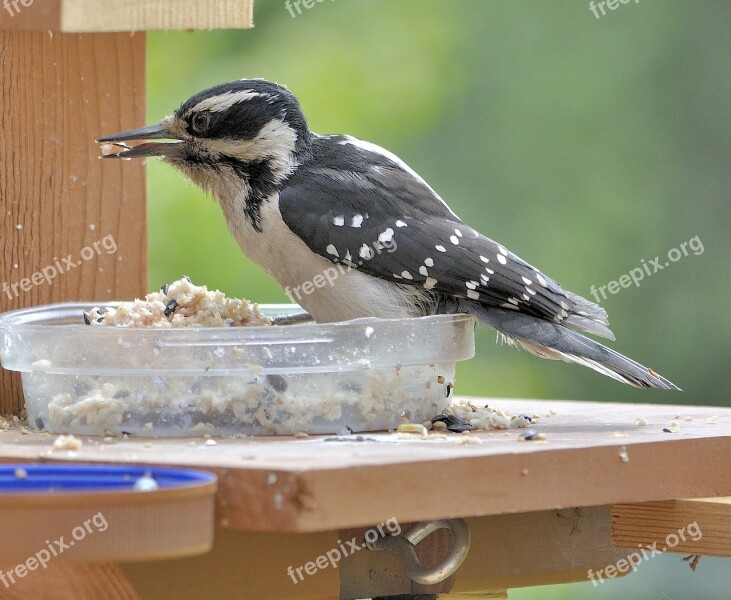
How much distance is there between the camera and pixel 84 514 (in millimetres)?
1715

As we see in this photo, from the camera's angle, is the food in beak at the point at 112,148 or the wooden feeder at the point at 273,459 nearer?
the wooden feeder at the point at 273,459

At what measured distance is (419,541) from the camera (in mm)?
2316

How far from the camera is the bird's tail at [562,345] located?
287 cm

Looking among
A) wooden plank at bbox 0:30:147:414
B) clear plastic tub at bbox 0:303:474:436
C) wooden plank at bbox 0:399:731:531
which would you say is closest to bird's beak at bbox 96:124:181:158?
wooden plank at bbox 0:30:147:414

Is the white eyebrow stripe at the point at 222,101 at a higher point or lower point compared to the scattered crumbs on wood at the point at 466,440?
higher

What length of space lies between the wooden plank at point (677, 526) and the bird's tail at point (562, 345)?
322 millimetres

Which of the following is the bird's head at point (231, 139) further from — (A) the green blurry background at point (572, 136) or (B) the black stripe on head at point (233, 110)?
(A) the green blurry background at point (572, 136)

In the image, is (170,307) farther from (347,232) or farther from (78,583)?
(78,583)

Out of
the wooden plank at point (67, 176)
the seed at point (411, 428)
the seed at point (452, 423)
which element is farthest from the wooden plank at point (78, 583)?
the wooden plank at point (67, 176)

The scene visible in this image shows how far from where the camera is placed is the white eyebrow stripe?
3078 mm

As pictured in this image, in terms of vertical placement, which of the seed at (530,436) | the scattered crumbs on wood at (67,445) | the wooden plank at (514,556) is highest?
the scattered crumbs on wood at (67,445)

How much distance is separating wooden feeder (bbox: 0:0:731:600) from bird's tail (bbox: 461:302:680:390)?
13 centimetres

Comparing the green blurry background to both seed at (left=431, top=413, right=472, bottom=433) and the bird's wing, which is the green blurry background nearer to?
the bird's wing

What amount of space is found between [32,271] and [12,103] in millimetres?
441
